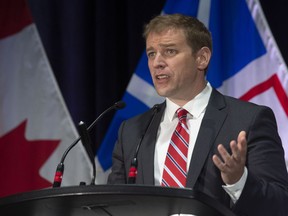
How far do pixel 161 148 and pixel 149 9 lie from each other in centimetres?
163

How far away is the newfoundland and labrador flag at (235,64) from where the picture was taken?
368 cm

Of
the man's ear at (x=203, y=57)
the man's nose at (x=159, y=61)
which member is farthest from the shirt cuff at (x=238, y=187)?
the man's ear at (x=203, y=57)

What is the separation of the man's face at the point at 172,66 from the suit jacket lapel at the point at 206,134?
14cm

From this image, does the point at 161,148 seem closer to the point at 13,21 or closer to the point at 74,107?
the point at 74,107

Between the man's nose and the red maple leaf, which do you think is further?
the red maple leaf

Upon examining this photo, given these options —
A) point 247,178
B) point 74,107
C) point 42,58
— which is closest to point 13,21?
point 42,58

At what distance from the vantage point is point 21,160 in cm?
416

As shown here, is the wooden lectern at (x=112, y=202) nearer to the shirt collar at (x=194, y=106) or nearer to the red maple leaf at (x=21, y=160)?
the shirt collar at (x=194, y=106)

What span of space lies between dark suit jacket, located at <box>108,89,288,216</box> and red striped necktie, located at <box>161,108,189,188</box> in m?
0.06

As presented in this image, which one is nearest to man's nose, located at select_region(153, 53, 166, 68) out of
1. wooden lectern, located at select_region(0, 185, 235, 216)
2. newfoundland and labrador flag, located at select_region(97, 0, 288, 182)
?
wooden lectern, located at select_region(0, 185, 235, 216)

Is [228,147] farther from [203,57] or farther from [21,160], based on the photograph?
[21,160]

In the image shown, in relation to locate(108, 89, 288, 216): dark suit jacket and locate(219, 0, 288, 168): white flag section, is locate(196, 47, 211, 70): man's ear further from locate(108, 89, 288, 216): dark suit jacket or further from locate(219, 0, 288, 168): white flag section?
locate(219, 0, 288, 168): white flag section

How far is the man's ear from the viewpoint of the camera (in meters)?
2.89

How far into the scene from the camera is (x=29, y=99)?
4.20 m
